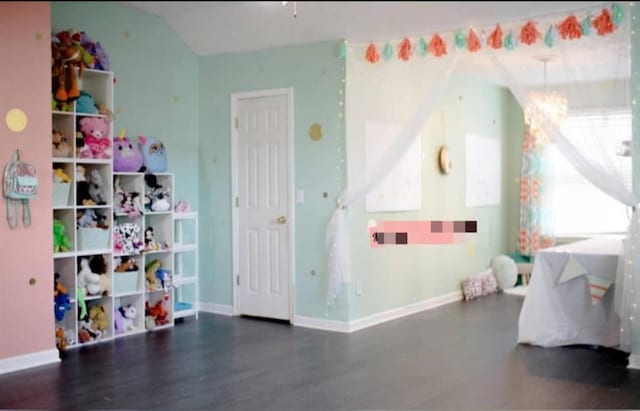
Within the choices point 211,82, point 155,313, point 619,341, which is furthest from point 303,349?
point 211,82

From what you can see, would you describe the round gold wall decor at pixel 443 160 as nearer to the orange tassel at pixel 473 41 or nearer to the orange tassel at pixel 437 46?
the orange tassel at pixel 437 46

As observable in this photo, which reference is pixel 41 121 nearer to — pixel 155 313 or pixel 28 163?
pixel 28 163

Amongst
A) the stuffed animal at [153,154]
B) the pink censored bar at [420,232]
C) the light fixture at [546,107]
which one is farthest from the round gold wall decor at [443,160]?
the stuffed animal at [153,154]

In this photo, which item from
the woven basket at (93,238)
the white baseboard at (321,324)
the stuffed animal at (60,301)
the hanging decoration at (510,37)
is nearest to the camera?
the hanging decoration at (510,37)

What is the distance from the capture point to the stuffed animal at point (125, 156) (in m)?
A: 5.62

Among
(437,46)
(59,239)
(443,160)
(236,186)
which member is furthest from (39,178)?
(443,160)

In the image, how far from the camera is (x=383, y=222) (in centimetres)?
632

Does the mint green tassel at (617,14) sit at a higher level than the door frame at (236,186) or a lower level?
higher

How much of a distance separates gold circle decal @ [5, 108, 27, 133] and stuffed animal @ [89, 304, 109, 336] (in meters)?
1.57

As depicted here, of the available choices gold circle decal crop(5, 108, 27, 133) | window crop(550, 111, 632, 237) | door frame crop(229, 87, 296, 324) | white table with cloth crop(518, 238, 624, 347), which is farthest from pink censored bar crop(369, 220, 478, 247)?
gold circle decal crop(5, 108, 27, 133)

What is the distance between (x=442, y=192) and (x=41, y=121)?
4.13 meters

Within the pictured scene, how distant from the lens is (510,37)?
4.99 meters

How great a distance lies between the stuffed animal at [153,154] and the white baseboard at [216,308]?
1447 millimetres

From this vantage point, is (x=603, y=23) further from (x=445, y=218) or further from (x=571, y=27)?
(x=445, y=218)
